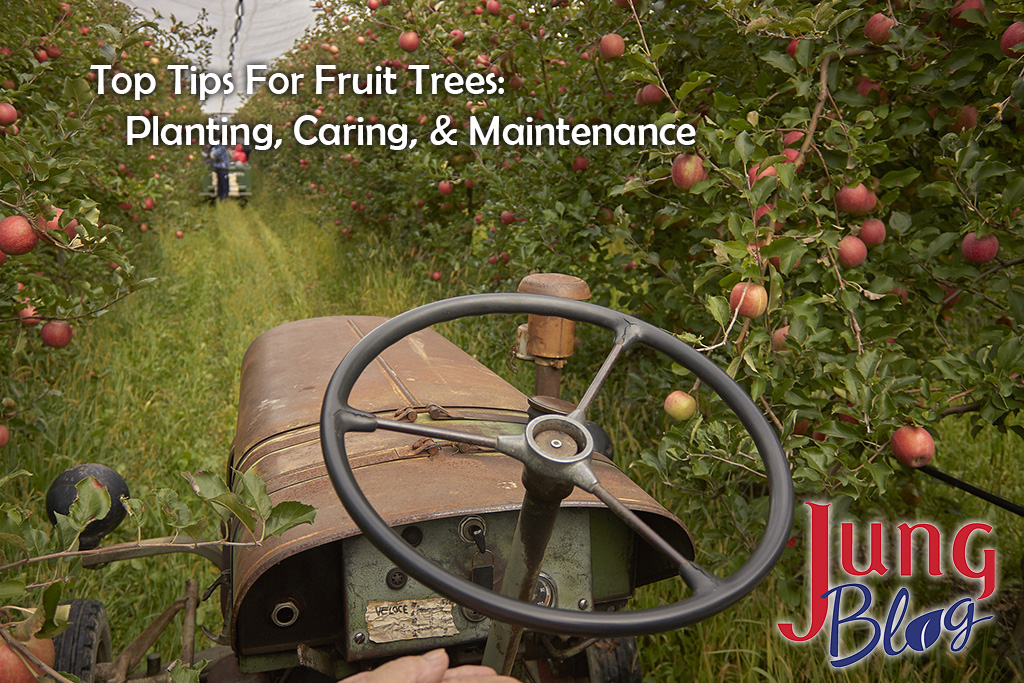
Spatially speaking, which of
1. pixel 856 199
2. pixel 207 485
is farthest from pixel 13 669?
pixel 856 199

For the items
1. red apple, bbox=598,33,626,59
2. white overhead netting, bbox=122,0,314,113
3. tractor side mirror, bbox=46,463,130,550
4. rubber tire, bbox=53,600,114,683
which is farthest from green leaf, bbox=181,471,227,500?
white overhead netting, bbox=122,0,314,113

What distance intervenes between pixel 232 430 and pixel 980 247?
129 inches

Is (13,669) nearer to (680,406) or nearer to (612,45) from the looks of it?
(680,406)

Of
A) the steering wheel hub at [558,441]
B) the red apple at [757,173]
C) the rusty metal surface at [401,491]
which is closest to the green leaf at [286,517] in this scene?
the rusty metal surface at [401,491]

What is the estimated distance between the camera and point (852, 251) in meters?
1.78

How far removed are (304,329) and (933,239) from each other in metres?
1.94

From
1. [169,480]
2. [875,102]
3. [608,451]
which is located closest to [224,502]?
[608,451]

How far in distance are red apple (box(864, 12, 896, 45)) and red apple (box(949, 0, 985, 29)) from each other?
0.14 meters

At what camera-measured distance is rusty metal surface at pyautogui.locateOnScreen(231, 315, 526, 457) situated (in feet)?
5.86

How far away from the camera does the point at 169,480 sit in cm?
320

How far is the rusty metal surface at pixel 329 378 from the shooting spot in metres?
1.79

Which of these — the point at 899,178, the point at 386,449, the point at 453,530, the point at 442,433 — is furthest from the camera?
the point at 899,178

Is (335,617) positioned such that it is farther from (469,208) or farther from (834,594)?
(469,208)

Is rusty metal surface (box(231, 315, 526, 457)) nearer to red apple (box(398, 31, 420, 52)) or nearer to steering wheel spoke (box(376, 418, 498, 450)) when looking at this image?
steering wheel spoke (box(376, 418, 498, 450))
